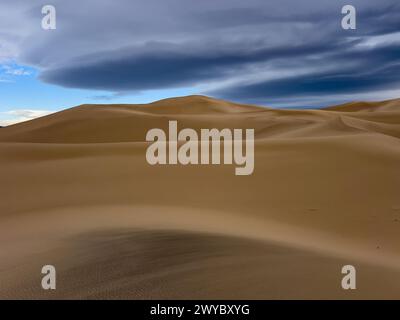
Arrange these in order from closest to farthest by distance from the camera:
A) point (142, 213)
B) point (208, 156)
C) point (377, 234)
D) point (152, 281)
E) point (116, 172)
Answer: point (152, 281) → point (377, 234) → point (142, 213) → point (116, 172) → point (208, 156)

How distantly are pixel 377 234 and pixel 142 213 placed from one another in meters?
2.38

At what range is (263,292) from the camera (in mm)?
2328

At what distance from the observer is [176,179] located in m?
6.20

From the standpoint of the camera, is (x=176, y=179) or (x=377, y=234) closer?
(x=377, y=234)

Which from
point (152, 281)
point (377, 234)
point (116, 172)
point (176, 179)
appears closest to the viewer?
point (152, 281)

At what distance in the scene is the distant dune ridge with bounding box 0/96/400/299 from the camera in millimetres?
2486

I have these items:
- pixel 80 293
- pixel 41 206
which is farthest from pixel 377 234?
pixel 41 206

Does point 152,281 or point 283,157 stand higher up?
point 283,157

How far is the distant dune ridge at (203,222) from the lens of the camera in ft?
8.16

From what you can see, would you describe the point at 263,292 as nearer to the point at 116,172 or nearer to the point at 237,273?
the point at 237,273

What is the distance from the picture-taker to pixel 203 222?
4129 mm

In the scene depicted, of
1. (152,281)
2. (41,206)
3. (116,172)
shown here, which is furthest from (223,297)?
(116,172)
